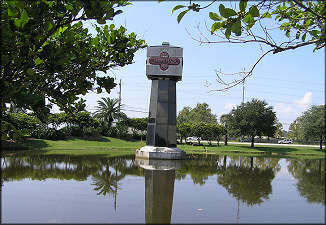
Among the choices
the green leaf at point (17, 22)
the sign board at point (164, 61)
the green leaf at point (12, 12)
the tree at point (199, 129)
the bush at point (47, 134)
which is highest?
the sign board at point (164, 61)

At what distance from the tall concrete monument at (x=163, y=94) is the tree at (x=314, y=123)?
75.3ft

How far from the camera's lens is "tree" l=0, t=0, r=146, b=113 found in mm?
2943

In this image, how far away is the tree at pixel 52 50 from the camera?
2943 millimetres

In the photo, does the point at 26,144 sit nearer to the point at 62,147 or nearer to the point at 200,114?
the point at 62,147

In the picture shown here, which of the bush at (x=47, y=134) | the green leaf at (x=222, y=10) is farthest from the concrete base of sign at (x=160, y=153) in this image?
the green leaf at (x=222, y=10)

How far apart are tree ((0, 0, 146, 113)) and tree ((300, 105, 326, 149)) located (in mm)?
35593

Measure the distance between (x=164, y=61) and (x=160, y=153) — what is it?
20.3 ft

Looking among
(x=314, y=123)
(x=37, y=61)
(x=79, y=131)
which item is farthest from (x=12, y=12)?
(x=314, y=123)

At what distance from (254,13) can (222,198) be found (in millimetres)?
5429

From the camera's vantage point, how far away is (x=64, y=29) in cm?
397

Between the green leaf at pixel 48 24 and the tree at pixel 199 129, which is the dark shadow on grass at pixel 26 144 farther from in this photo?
the green leaf at pixel 48 24

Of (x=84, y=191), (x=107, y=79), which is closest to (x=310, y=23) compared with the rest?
(x=107, y=79)

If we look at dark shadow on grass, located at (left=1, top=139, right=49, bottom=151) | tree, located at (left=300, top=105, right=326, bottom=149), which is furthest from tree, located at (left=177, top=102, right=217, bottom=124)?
dark shadow on grass, located at (left=1, top=139, right=49, bottom=151)

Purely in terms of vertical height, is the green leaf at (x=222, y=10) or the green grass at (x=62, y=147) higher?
the green leaf at (x=222, y=10)
